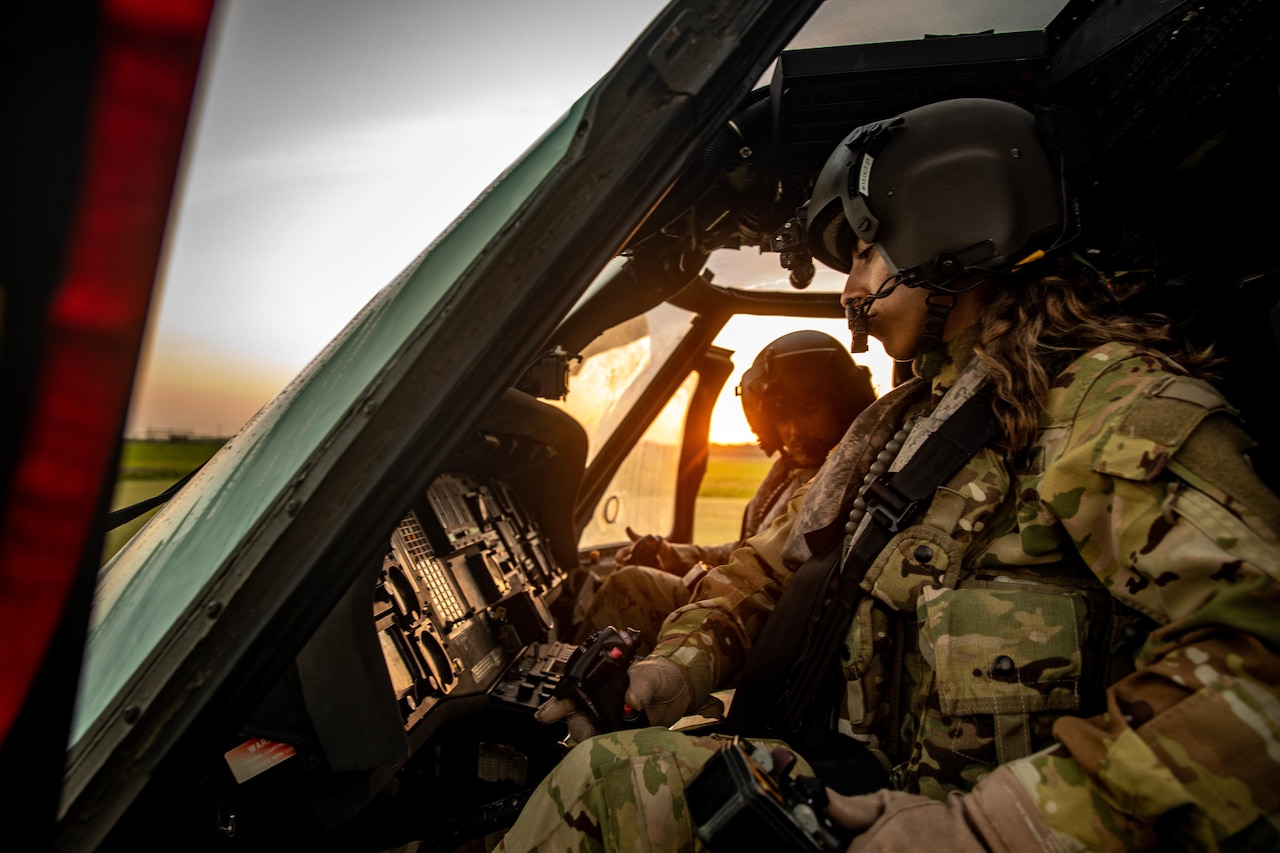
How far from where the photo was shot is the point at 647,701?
4.45 ft

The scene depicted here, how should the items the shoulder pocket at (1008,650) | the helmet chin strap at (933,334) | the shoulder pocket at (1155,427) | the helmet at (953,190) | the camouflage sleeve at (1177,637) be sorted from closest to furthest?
A: the camouflage sleeve at (1177,637)
the shoulder pocket at (1155,427)
the shoulder pocket at (1008,650)
the helmet at (953,190)
the helmet chin strap at (933,334)

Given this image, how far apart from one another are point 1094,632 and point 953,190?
0.84 m

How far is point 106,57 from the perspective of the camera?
37cm

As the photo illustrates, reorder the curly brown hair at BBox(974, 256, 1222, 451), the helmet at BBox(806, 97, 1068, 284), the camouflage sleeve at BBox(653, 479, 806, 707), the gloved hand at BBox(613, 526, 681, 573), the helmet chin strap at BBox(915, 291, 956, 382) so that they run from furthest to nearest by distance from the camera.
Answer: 1. the gloved hand at BBox(613, 526, 681, 573)
2. the camouflage sleeve at BBox(653, 479, 806, 707)
3. the helmet chin strap at BBox(915, 291, 956, 382)
4. the helmet at BBox(806, 97, 1068, 284)
5. the curly brown hair at BBox(974, 256, 1222, 451)

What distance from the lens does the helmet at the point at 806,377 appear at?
2.74m

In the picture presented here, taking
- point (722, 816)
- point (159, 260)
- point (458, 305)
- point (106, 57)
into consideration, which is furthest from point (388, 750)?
point (106, 57)

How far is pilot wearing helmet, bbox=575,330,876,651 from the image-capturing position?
2.47m

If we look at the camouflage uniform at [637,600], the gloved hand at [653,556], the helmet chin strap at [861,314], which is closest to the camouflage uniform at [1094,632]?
the helmet chin strap at [861,314]

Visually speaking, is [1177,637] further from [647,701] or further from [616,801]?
[647,701]

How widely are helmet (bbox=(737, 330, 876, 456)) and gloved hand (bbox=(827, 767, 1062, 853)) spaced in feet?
6.61

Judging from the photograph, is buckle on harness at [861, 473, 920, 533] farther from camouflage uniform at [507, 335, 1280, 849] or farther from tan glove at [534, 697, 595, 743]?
tan glove at [534, 697, 595, 743]

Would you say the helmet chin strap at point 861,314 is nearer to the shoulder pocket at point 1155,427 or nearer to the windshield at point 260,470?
the shoulder pocket at point 1155,427

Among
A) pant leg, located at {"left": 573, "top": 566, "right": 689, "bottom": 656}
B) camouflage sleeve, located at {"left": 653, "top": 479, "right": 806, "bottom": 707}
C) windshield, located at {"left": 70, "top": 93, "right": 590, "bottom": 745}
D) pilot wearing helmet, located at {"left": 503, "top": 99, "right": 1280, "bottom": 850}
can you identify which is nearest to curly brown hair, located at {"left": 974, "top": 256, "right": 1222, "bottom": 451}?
pilot wearing helmet, located at {"left": 503, "top": 99, "right": 1280, "bottom": 850}

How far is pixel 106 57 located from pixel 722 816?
0.87 m
